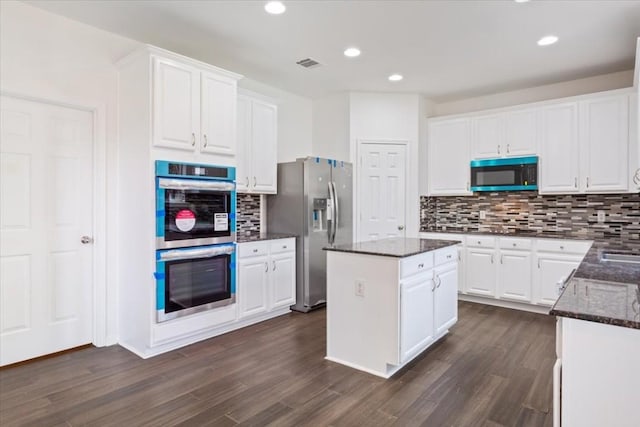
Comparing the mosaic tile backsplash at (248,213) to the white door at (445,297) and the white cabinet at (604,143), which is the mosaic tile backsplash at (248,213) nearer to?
the white door at (445,297)

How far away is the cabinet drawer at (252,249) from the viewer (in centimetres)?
381

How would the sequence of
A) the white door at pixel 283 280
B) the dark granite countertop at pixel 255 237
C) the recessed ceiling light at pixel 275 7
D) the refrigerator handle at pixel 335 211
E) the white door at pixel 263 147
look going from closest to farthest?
the recessed ceiling light at pixel 275 7 → the dark granite countertop at pixel 255 237 → the white door at pixel 283 280 → the white door at pixel 263 147 → the refrigerator handle at pixel 335 211

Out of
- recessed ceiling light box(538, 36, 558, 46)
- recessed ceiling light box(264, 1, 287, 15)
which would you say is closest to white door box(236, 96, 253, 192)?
recessed ceiling light box(264, 1, 287, 15)

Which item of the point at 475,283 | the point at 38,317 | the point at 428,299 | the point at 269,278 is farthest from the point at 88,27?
the point at 475,283

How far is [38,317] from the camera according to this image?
3061mm

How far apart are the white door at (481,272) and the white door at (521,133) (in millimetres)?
1303

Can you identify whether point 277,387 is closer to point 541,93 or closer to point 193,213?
point 193,213

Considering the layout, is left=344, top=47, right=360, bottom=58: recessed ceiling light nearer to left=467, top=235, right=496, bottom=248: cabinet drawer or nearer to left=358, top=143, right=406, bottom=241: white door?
left=358, top=143, right=406, bottom=241: white door

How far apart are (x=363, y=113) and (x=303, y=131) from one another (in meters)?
0.92

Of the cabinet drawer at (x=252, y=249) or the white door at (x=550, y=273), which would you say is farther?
the white door at (x=550, y=273)

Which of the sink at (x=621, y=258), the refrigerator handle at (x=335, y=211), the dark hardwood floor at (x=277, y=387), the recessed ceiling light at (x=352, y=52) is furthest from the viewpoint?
the refrigerator handle at (x=335, y=211)

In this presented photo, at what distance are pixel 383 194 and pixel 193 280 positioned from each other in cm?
291

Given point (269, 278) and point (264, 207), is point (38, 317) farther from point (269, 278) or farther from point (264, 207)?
point (264, 207)

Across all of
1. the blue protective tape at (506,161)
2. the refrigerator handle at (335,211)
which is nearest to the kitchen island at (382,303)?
the refrigerator handle at (335,211)
